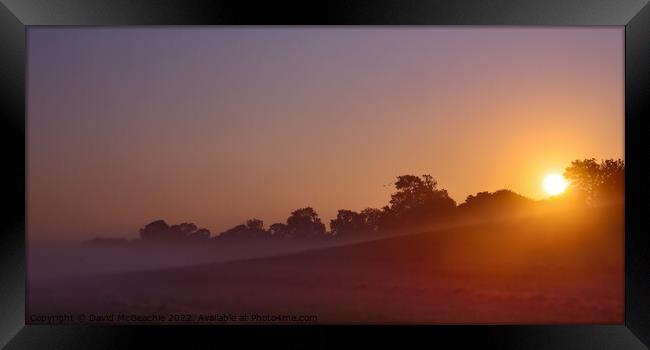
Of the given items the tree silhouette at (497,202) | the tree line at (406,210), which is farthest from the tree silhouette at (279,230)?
the tree silhouette at (497,202)

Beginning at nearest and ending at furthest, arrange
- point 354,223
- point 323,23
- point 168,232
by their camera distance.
Answer: point 323,23 < point 168,232 < point 354,223

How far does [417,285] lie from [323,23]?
1430 millimetres

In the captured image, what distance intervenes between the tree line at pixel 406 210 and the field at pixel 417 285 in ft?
0.37

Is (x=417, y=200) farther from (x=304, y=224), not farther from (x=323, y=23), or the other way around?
(x=323, y=23)

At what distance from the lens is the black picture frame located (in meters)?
2.84

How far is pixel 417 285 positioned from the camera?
3324mm

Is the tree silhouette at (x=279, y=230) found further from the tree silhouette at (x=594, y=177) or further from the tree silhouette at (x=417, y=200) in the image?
the tree silhouette at (x=594, y=177)

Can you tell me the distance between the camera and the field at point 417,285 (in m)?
3.19

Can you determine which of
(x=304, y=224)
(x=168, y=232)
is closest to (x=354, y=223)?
(x=304, y=224)

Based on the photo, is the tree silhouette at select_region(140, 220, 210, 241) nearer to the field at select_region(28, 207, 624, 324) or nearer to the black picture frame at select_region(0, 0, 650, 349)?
the field at select_region(28, 207, 624, 324)

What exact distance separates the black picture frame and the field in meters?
0.20

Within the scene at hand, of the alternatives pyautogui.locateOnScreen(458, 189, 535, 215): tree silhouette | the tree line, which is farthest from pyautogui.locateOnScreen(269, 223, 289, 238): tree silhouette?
pyautogui.locateOnScreen(458, 189, 535, 215): tree silhouette

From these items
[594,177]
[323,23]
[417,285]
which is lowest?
[417,285]

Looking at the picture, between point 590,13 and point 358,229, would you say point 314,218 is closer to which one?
point 358,229
